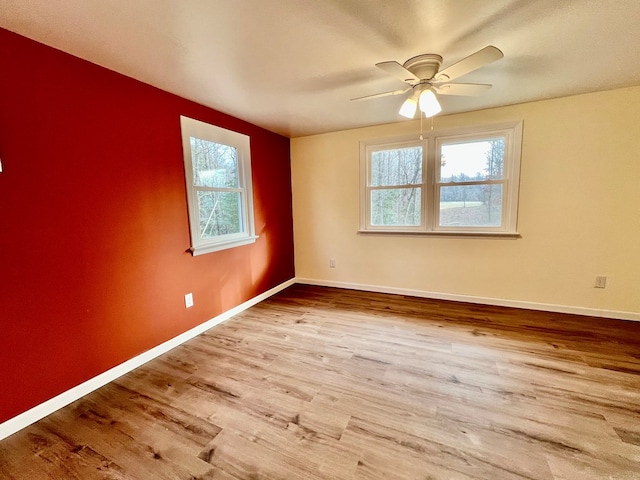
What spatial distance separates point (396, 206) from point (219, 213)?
218 centimetres

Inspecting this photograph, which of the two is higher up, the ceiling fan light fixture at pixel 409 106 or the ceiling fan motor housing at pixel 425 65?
the ceiling fan motor housing at pixel 425 65

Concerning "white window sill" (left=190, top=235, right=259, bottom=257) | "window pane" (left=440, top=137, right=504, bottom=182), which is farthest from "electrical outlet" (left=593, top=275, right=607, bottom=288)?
"white window sill" (left=190, top=235, right=259, bottom=257)

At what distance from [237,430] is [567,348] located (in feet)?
8.54

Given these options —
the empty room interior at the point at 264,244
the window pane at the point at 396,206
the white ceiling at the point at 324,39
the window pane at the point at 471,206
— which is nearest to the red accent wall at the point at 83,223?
the empty room interior at the point at 264,244

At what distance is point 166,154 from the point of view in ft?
7.68

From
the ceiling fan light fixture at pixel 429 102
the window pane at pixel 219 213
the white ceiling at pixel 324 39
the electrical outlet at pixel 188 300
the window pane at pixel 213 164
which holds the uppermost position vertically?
the white ceiling at pixel 324 39

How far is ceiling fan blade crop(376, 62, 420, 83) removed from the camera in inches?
63.1

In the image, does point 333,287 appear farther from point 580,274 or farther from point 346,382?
point 580,274

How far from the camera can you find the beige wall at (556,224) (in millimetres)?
2578

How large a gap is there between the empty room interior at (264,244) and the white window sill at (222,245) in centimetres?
2

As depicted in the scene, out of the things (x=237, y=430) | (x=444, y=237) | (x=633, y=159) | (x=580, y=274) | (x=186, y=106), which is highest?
(x=186, y=106)

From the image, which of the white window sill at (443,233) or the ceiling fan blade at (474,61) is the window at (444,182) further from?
the ceiling fan blade at (474,61)

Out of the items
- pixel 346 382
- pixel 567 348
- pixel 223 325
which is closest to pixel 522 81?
pixel 567 348

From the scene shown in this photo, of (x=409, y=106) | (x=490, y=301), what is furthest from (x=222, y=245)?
(x=490, y=301)
